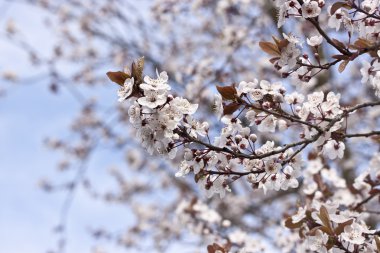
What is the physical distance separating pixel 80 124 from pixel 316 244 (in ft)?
22.6

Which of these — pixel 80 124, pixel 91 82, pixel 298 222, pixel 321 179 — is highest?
pixel 298 222

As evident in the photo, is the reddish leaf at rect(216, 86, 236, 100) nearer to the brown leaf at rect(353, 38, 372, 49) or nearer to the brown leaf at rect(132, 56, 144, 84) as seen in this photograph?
the brown leaf at rect(132, 56, 144, 84)

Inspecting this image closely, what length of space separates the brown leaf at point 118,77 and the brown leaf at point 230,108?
0.39 meters

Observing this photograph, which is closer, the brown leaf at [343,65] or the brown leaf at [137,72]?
the brown leaf at [137,72]

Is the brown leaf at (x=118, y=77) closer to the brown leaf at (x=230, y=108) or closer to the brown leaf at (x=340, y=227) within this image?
the brown leaf at (x=230, y=108)

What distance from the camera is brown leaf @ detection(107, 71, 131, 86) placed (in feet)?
5.43

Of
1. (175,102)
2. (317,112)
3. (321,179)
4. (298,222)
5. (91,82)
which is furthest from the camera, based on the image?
(91,82)

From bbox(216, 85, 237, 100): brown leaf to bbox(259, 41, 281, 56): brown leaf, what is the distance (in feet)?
0.71

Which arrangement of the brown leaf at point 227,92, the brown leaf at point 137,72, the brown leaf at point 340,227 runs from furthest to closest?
the brown leaf at point 340,227, the brown leaf at point 227,92, the brown leaf at point 137,72

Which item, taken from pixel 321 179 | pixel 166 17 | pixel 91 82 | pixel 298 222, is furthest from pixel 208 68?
pixel 91 82

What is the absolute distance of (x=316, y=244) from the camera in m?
1.97

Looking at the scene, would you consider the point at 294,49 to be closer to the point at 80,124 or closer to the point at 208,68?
the point at 208,68

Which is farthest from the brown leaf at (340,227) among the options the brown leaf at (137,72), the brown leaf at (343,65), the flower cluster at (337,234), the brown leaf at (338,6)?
the brown leaf at (137,72)

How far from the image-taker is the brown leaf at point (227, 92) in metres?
1.77
